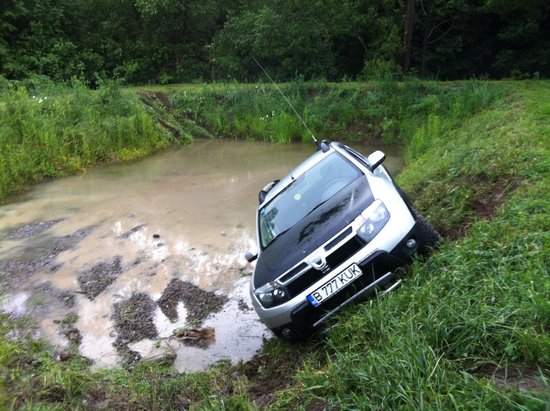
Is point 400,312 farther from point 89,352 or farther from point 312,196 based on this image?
point 89,352

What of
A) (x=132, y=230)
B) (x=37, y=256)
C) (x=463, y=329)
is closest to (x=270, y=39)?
(x=132, y=230)

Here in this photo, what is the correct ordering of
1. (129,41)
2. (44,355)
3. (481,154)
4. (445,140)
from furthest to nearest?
(129,41) → (445,140) → (481,154) → (44,355)

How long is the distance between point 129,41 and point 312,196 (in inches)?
839

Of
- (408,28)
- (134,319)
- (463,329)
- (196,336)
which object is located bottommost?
(134,319)

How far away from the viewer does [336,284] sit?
13.8 ft

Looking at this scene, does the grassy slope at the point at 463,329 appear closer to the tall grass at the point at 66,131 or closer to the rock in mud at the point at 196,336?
the rock in mud at the point at 196,336

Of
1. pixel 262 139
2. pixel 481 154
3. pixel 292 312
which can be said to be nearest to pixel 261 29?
pixel 262 139

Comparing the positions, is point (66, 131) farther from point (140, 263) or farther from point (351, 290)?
point (351, 290)

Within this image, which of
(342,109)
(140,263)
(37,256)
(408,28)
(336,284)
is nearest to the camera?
(336,284)

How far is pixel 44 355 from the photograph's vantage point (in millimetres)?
4984

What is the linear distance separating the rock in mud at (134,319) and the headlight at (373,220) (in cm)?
265

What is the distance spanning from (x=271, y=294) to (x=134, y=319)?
2183mm

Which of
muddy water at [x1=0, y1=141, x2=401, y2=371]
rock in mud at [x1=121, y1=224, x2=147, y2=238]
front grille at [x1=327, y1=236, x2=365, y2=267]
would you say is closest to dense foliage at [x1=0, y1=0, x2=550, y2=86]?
muddy water at [x1=0, y1=141, x2=401, y2=371]

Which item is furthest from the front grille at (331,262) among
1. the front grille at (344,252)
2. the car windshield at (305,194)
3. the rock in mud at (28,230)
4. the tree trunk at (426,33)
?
the tree trunk at (426,33)
